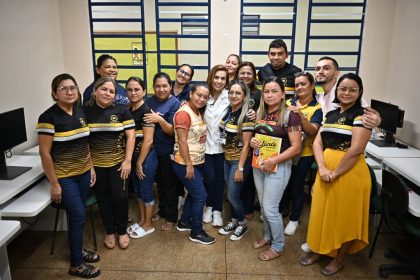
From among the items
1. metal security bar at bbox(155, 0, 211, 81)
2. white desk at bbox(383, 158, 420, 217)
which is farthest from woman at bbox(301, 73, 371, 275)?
metal security bar at bbox(155, 0, 211, 81)

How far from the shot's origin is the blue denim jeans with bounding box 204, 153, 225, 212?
3.00 m

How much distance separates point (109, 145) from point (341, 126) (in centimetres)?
178

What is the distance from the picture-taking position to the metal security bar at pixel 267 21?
4.05 metres

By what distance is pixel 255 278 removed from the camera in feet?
8.34

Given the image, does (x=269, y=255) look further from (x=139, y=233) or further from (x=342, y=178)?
→ (x=139, y=233)

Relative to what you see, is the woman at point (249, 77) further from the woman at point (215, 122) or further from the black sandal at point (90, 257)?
the black sandal at point (90, 257)

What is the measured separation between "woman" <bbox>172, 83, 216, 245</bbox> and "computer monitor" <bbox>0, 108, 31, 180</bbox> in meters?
1.35

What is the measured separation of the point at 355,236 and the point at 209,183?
132cm

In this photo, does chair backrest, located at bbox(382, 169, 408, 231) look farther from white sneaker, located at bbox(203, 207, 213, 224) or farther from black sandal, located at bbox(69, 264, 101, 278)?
black sandal, located at bbox(69, 264, 101, 278)

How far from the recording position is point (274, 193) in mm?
2600

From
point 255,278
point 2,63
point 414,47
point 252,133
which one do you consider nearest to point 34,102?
point 2,63

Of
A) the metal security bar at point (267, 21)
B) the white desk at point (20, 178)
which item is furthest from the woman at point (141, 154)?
the metal security bar at point (267, 21)

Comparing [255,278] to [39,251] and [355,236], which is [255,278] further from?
[39,251]

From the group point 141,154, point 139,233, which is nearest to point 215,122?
point 141,154
